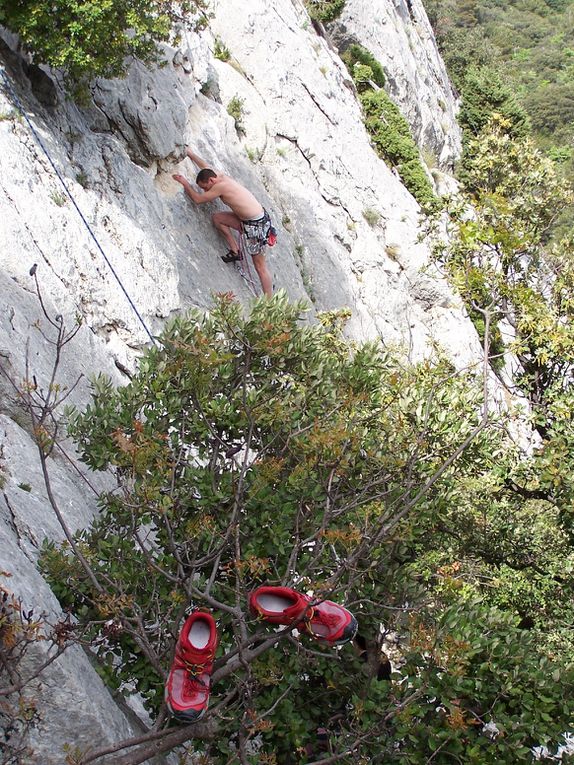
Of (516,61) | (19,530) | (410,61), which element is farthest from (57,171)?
(516,61)

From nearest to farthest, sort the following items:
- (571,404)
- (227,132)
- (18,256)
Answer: (571,404), (18,256), (227,132)

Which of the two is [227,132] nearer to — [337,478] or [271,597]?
[337,478]

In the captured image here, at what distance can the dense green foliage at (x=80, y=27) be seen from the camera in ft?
32.4

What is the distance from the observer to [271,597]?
4934 mm

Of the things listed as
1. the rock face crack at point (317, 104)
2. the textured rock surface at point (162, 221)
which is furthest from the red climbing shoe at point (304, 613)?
the rock face crack at point (317, 104)

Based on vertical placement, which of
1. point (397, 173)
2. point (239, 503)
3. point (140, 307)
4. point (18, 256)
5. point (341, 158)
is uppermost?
point (18, 256)

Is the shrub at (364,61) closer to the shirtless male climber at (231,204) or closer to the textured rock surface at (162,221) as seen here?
the textured rock surface at (162,221)

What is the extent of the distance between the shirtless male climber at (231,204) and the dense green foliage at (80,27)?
2534mm

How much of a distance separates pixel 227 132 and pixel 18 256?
8510 millimetres

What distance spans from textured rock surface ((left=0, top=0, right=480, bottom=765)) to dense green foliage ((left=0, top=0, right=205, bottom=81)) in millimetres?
802

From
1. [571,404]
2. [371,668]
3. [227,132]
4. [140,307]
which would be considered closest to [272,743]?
[371,668]

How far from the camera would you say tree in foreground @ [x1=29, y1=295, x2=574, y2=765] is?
5016 mm

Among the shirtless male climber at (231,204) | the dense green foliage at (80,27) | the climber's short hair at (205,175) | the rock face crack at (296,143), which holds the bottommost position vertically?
the rock face crack at (296,143)

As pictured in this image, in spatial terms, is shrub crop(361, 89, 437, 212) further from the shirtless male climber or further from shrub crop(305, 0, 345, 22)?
the shirtless male climber
